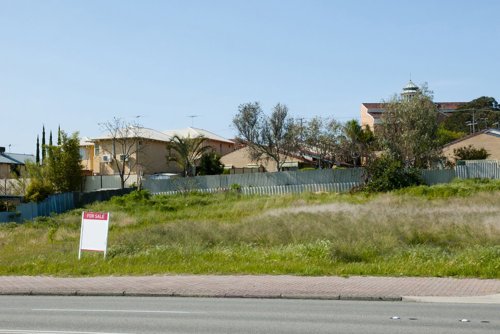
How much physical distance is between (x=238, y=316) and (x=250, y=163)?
56889 millimetres

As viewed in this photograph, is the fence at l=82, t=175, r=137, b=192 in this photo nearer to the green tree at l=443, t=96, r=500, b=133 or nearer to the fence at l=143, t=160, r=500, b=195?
the fence at l=143, t=160, r=500, b=195

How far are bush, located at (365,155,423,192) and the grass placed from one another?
10538 mm

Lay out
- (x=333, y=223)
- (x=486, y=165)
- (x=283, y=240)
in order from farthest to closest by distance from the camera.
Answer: (x=486, y=165)
(x=333, y=223)
(x=283, y=240)

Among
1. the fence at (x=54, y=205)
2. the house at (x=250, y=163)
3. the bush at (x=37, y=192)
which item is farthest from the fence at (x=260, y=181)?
the house at (x=250, y=163)

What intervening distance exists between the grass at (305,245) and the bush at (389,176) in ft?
34.6

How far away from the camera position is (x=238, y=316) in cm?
1245

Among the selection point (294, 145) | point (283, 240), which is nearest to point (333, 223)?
point (283, 240)

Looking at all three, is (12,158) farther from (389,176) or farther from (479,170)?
(479,170)

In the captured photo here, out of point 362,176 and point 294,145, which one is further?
point 294,145

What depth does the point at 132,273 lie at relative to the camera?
19.7m

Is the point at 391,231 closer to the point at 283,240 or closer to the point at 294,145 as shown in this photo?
the point at 283,240

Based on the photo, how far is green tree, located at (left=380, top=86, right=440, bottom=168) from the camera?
53281 mm

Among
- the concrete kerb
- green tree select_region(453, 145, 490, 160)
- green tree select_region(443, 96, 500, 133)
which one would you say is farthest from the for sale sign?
green tree select_region(443, 96, 500, 133)

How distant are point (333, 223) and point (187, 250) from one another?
651 centimetres
